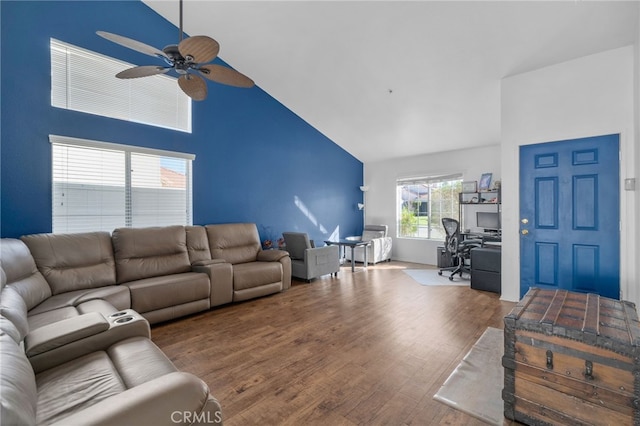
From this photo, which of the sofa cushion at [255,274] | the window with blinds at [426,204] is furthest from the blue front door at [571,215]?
the sofa cushion at [255,274]

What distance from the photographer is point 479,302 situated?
3.75 meters

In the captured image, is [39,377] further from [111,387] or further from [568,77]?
[568,77]

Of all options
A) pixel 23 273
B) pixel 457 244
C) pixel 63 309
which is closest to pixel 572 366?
pixel 63 309

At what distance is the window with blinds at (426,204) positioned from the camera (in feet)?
20.4

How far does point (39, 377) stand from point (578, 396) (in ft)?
9.01

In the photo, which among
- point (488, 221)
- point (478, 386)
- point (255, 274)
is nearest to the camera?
point (478, 386)

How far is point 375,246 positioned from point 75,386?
18.8 feet

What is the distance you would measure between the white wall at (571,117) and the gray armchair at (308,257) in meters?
2.69

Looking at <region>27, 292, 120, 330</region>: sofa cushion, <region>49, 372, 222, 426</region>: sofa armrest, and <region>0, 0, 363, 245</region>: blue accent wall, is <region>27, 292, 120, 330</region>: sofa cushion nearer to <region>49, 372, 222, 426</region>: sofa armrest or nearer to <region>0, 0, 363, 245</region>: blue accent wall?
<region>0, 0, 363, 245</region>: blue accent wall

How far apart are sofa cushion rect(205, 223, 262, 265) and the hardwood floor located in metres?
0.81

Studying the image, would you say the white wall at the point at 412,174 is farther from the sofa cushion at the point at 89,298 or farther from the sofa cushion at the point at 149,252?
the sofa cushion at the point at 89,298

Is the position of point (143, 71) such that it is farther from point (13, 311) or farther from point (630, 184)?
point (630, 184)

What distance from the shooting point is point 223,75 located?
256 centimetres

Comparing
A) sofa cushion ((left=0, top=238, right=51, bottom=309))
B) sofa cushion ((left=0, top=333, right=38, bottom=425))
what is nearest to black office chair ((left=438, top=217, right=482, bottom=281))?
sofa cushion ((left=0, top=333, right=38, bottom=425))
